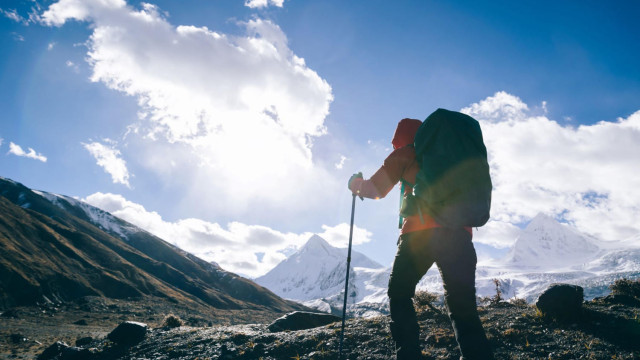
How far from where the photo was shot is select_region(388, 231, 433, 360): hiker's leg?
304 cm

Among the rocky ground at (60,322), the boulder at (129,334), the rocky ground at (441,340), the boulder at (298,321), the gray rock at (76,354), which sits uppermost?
the rocky ground at (441,340)

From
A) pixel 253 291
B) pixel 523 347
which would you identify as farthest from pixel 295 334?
pixel 253 291

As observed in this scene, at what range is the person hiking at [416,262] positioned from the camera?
269 centimetres

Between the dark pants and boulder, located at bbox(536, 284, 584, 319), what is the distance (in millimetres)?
4852

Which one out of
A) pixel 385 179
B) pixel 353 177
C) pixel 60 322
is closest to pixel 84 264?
pixel 60 322

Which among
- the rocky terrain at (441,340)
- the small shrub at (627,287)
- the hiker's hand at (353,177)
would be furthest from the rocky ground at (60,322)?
the small shrub at (627,287)

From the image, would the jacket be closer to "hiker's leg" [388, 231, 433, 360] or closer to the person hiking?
the person hiking

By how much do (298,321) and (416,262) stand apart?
9414 mm

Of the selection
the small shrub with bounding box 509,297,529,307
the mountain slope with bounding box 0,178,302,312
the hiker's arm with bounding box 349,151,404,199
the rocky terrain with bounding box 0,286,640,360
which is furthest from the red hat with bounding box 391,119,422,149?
the mountain slope with bounding box 0,178,302,312

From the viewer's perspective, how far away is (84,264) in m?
76.7

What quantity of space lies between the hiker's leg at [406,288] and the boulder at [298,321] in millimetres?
8233

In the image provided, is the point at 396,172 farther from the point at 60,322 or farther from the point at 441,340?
the point at 60,322

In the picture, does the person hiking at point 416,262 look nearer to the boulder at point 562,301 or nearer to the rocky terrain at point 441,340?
the rocky terrain at point 441,340

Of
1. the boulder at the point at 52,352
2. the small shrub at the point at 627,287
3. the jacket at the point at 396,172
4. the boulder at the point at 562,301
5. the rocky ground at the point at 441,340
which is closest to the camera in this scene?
the jacket at the point at 396,172
